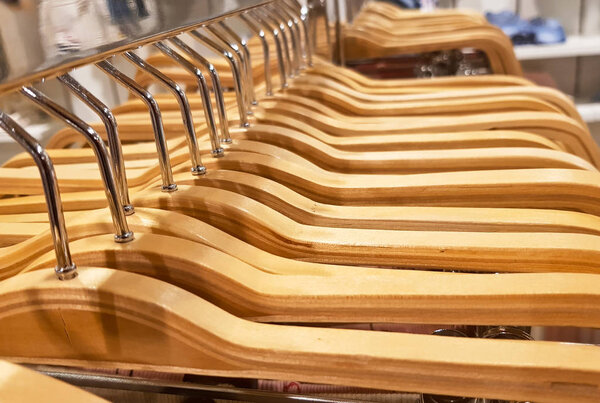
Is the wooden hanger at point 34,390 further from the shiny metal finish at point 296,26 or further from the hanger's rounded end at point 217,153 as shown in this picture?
the shiny metal finish at point 296,26

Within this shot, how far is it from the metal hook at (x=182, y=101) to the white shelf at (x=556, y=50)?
2791 mm

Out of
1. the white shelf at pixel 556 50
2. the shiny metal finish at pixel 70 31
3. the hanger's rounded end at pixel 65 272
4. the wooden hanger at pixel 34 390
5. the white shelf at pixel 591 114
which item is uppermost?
the shiny metal finish at pixel 70 31

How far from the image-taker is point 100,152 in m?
0.59

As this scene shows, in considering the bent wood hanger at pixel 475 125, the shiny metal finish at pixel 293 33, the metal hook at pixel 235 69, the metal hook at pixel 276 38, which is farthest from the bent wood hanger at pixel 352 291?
the shiny metal finish at pixel 293 33

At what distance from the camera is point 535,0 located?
3588mm

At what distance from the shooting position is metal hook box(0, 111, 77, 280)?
518mm

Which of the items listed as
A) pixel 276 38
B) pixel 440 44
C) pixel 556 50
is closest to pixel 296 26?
pixel 276 38

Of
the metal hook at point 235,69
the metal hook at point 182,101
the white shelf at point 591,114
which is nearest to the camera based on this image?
the metal hook at point 182,101

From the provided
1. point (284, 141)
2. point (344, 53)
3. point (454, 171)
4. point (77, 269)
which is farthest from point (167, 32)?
point (344, 53)

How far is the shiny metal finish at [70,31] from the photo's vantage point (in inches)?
17.2

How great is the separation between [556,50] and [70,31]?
319cm

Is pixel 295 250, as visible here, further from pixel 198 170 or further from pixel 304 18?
pixel 304 18

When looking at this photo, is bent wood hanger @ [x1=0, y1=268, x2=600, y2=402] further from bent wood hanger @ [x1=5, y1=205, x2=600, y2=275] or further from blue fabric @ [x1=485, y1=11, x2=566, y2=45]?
blue fabric @ [x1=485, y1=11, x2=566, y2=45]

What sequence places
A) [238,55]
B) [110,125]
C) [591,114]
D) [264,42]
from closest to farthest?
[110,125] → [238,55] → [264,42] → [591,114]
